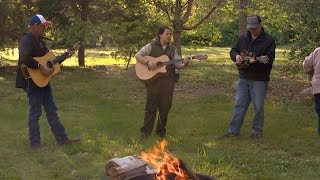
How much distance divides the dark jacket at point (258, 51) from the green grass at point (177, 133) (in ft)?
3.50

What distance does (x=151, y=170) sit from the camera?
15.4ft

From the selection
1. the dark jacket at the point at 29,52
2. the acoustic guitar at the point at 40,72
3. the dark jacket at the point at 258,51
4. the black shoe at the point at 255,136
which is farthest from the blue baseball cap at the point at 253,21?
the dark jacket at the point at 29,52

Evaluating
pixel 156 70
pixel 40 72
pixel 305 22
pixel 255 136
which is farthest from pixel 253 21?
pixel 40 72

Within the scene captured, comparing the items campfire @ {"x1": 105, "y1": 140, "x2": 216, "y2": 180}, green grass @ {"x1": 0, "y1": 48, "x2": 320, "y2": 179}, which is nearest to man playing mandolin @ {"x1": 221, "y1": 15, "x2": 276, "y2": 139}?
green grass @ {"x1": 0, "y1": 48, "x2": 320, "y2": 179}

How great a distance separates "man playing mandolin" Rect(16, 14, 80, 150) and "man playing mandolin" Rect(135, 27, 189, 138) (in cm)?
120

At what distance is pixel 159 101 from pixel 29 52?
7.40 feet

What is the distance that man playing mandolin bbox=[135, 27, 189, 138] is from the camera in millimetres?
7672

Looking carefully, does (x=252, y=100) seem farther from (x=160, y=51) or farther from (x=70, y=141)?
(x=70, y=141)

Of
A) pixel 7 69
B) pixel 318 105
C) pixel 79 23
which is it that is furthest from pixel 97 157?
pixel 7 69

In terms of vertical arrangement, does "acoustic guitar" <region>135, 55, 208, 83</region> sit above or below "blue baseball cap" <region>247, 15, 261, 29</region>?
below

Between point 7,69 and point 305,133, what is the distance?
12.7m

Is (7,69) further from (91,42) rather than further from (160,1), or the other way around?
(160,1)

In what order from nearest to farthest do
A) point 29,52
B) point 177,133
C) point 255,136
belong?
point 29,52
point 255,136
point 177,133

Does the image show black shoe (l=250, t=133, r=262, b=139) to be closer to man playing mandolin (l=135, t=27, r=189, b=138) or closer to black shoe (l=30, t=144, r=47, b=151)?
man playing mandolin (l=135, t=27, r=189, b=138)
